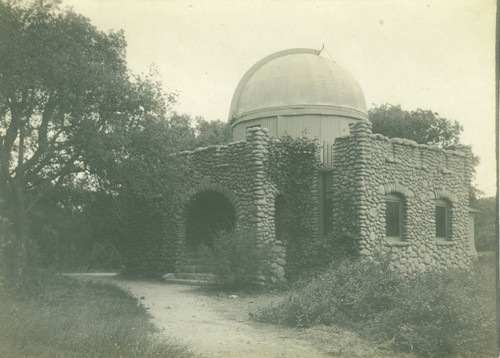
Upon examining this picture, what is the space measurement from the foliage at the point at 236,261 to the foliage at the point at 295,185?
Answer: 6.66ft

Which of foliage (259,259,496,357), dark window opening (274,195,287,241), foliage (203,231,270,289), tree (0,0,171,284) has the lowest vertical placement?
foliage (259,259,496,357)

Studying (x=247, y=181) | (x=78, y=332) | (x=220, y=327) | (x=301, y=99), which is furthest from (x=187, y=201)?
(x=78, y=332)

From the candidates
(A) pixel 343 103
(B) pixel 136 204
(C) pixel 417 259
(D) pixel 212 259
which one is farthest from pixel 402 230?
(B) pixel 136 204

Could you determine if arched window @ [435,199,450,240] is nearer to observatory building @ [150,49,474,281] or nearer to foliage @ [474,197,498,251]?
observatory building @ [150,49,474,281]

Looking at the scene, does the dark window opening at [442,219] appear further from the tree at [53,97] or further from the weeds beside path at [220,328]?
the tree at [53,97]

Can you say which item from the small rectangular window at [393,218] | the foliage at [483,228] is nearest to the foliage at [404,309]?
the small rectangular window at [393,218]

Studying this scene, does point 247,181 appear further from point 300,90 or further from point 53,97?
point 53,97

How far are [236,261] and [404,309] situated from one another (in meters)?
5.95

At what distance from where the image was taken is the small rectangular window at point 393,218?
51.1 feet

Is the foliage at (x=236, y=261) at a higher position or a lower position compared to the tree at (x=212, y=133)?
lower

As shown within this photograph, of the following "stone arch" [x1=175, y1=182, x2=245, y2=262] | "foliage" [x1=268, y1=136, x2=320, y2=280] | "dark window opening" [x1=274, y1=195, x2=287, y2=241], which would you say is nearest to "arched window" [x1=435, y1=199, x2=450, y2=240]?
"foliage" [x1=268, y1=136, x2=320, y2=280]

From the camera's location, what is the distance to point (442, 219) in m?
17.3

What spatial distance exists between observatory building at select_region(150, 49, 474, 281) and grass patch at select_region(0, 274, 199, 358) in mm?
5257

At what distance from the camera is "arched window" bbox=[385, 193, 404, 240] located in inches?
613
